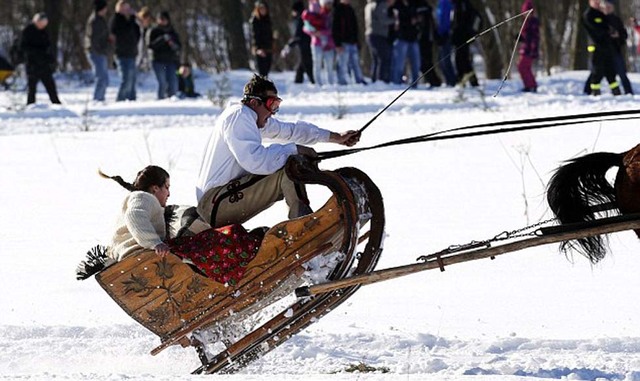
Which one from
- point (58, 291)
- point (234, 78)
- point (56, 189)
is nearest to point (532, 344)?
point (58, 291)

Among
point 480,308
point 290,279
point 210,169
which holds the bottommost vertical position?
point 480,308

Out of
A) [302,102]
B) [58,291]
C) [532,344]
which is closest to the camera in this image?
[532,344]

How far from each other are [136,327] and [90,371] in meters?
0.71

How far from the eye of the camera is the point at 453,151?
12250 millimetres

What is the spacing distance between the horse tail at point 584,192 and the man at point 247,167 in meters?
1.08

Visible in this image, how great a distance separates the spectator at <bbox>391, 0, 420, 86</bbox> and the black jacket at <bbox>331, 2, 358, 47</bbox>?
0.61m

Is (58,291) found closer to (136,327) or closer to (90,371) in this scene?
(136,327)

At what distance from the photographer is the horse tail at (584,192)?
628cm

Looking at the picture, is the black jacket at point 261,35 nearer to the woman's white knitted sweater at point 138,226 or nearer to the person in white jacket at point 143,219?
the person in white jacket at point 143,219

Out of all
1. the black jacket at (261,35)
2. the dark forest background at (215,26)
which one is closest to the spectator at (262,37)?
the black jacket at (261,35)

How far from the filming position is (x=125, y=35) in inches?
663

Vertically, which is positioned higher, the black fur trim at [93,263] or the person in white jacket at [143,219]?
the person in white jacket at [143,219]

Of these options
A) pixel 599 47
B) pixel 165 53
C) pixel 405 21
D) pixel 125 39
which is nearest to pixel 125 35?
pixel 125 39

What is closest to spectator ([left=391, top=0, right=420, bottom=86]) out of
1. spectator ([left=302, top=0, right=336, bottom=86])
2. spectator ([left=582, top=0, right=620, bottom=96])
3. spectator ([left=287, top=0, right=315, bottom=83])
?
spectator ([left=302, top=0, right=336, bottom=86])
